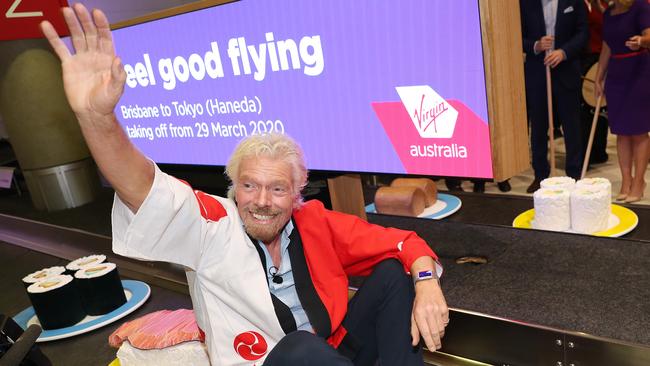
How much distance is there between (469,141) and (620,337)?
2.22 ft

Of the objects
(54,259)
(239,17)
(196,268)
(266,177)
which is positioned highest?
(239,17)

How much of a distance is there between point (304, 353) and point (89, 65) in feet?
2.48

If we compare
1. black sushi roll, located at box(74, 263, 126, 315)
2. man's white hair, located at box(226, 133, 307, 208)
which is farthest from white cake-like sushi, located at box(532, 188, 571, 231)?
black sushi roll, located at box(74, 263, 126, 315)

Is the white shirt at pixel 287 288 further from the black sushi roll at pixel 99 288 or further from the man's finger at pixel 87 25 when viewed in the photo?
the black sushi roll at pixel 99 288

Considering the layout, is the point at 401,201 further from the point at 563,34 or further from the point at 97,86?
the point at 97,86

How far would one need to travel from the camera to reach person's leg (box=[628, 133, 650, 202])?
329 cm

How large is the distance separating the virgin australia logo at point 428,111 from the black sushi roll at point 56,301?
158cm

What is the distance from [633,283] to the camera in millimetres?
1645

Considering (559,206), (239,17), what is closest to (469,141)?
(559,206)

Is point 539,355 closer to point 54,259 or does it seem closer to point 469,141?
point 469,141

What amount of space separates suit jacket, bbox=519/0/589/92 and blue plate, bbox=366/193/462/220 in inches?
45.5

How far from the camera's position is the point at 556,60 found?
3135mm

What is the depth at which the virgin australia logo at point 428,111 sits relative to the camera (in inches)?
67.6

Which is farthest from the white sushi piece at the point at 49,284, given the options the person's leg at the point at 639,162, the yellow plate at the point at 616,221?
the person's leg at the point at 639,162
